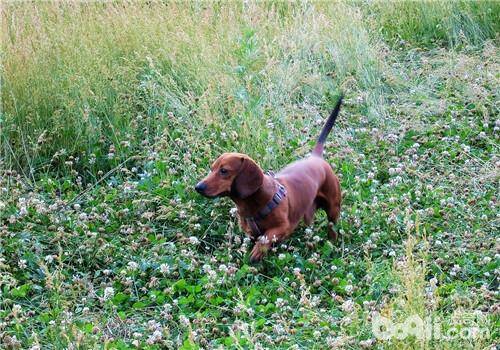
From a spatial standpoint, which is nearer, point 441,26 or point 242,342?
point 242,342

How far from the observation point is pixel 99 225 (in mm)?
4945

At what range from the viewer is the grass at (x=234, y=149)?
3.85 metres

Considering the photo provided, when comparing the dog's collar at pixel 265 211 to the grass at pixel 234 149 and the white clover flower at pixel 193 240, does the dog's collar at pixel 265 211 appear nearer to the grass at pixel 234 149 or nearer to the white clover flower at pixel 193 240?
the grass at pixel 234 149

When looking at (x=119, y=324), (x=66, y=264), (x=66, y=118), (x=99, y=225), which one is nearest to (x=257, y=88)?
(x=66, y=118)

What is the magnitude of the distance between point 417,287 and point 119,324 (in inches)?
57.3

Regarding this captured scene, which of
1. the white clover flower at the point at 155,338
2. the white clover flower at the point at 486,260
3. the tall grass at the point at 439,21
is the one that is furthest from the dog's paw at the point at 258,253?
the tall grass at the point at 439,21

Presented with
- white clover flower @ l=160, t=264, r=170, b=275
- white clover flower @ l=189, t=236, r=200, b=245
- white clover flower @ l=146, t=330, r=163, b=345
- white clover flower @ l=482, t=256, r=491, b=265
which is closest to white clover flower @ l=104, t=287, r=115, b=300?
white clover flower @ l=160, t=264, r=170, b=275

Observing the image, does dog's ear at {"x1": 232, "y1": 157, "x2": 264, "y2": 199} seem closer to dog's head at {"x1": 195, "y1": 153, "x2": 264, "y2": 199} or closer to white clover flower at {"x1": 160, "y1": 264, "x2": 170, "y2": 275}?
dog's head at {"x1": 195, "y1": 153, "x2": 264, "y2": 199}

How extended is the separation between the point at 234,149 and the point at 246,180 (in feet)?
3.22

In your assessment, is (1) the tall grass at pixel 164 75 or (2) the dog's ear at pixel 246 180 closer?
(2) the dog's ear at pixel 246 180

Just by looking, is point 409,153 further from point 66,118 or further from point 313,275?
point 66,118

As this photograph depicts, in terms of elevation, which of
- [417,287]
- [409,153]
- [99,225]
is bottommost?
[409,153]

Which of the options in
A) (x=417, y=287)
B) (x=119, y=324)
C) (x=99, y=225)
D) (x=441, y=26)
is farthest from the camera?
(x=441, y=26)

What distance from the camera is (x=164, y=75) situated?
6.38 m
